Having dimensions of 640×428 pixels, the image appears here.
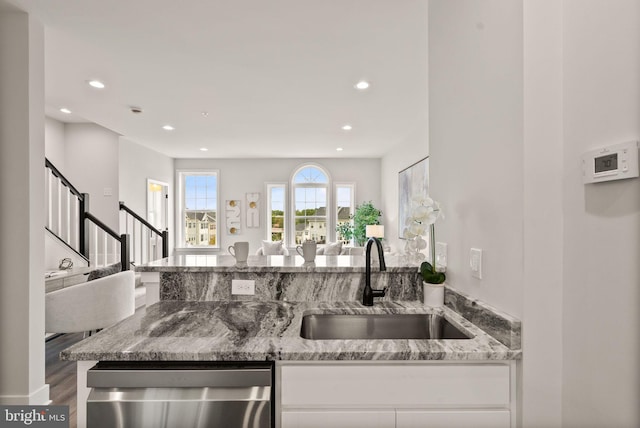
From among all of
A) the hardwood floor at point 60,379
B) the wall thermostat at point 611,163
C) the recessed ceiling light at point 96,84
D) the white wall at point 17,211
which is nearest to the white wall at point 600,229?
the wall thermostat at point 611,163

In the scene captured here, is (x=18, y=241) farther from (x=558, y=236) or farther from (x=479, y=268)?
(x=558, y=236)

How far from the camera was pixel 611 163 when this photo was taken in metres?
0.86

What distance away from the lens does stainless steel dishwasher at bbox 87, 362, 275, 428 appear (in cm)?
101

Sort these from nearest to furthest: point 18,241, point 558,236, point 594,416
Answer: point 594,416 < point 558,236 < point 18,241

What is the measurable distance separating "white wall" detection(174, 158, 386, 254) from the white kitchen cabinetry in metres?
6.56

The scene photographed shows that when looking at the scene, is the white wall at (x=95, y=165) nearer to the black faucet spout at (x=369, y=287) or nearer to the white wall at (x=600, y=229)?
the black faucet spout at (x=369, y=287)

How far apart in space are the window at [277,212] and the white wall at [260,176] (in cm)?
14

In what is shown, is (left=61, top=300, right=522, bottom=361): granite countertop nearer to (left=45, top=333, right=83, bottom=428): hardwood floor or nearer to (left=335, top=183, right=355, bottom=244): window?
(left=45, top=333, right=83, bottom=428): hardwood floor

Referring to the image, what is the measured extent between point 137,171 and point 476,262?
6096 millimetres

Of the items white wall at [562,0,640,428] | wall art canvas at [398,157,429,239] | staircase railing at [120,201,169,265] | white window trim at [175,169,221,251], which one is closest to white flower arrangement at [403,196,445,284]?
white wall at [562,0,640,428]

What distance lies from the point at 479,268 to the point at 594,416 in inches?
20.8

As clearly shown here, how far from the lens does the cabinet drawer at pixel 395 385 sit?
3.48ft

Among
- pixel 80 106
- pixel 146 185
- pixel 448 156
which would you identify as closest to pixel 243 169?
pixel 146 185

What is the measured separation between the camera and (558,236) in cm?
106
